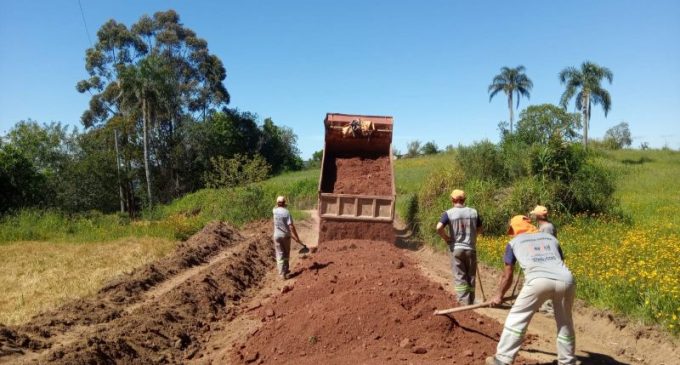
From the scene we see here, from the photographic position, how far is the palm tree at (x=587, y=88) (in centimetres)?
4044

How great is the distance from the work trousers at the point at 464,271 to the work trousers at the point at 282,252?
3.57m

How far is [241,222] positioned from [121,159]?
23.8 meters

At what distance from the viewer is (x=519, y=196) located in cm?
1304

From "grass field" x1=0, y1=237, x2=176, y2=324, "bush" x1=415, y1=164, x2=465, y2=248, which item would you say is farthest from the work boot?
"bush" x1=415, y1=164, x2=465, y2=248

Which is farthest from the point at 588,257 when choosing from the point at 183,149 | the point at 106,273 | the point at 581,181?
the point at 183,149

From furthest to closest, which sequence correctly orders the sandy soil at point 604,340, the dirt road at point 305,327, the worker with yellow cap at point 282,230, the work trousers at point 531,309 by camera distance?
the worker with yellow cap at point 282,230 → the sandy soil at point 604,340 → the dirt road at point 305,327 → the work trousers at point 531,309

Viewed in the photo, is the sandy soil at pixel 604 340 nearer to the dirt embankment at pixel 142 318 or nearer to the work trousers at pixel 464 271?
the work trousers at pixel 464 271

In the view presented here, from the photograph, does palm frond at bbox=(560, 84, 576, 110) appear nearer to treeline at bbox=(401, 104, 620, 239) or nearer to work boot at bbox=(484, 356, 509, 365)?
treeline at bbox=(401, 104, 620, 239)

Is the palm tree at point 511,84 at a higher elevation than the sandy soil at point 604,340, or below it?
higher

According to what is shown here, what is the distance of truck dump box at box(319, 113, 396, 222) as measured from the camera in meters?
11.1

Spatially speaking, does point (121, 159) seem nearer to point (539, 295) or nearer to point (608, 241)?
point (608, 241)

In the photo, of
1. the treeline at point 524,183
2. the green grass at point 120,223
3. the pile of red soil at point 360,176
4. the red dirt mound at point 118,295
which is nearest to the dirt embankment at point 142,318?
the red dirt mound at point 118,295

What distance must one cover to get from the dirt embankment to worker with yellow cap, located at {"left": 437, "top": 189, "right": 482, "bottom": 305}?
11.8 feet

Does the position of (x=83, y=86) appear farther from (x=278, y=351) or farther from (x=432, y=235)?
(x=278, y=351)
